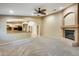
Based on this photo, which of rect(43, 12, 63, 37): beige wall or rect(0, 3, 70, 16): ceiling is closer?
rect(0, 3, 70, 16): ceiling

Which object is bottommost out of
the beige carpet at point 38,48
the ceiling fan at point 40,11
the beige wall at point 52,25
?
the beige carpet at point 38,48

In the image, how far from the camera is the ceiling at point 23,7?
2617 millimetres

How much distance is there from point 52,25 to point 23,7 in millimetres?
688

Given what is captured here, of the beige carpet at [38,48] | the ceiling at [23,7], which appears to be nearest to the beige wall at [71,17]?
the ceiling at [23,7]

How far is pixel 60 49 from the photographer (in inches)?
105

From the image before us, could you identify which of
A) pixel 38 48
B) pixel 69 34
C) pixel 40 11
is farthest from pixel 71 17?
pixel 38 48

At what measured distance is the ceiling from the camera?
2617 millimetres

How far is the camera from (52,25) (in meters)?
2.79

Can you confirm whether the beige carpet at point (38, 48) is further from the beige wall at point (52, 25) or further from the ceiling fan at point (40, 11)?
the ceiling fan at point (40, 11)

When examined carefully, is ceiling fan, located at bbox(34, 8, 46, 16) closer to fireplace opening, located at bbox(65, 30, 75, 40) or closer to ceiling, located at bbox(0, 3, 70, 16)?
ceiling, located at bbox(0, 3, 70, 16)

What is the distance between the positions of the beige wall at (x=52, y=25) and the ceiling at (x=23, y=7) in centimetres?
17

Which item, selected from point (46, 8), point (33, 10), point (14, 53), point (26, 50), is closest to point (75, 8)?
point (46, 8)

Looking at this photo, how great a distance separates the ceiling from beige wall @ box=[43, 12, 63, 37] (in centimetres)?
17

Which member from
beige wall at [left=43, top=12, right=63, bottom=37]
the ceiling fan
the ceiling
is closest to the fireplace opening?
beige wall at [left=43, top=12, right=63, bottom=37]
